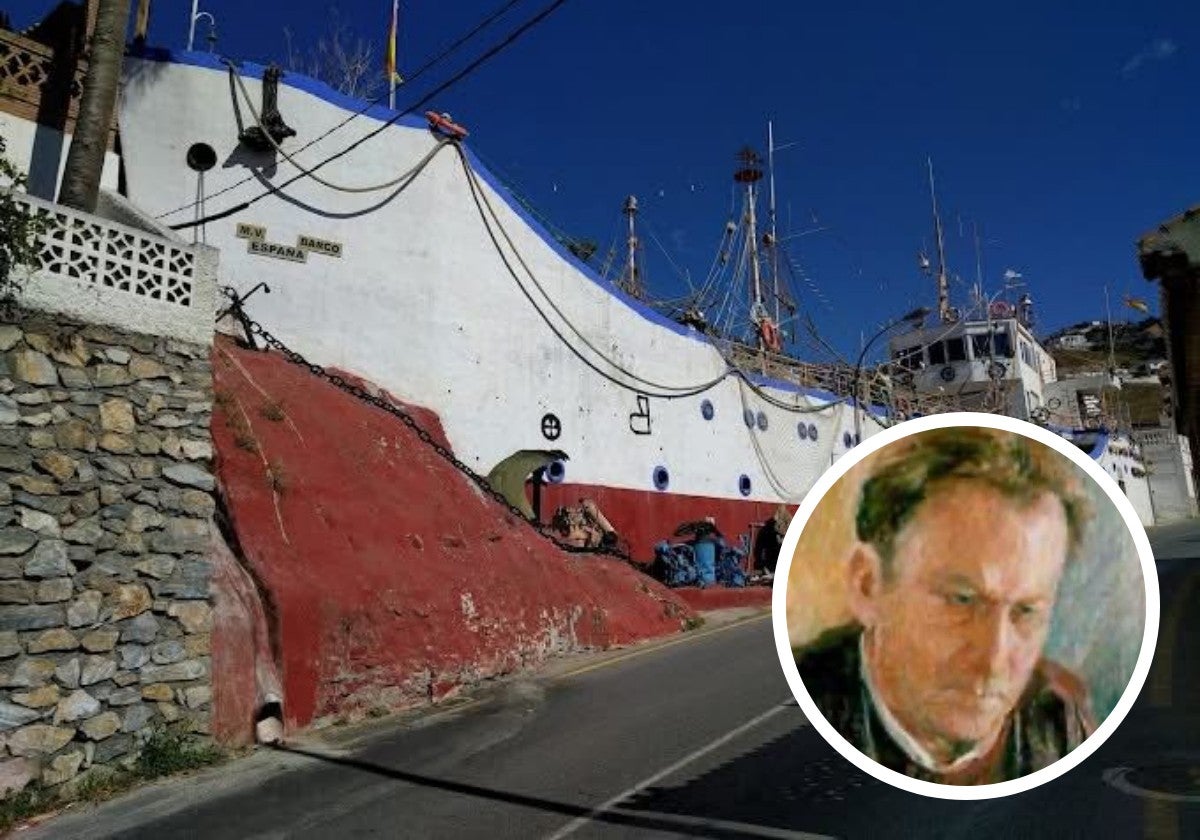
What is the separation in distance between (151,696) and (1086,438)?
46467 mm

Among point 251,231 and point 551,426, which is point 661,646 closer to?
point 551,426

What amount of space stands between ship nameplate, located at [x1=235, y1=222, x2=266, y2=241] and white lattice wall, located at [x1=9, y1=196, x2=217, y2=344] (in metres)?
5.32

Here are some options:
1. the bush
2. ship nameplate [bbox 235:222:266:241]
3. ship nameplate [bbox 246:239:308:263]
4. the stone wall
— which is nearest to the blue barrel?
ship nameplate [bbox 246:239:308:263]

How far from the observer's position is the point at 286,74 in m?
14.5

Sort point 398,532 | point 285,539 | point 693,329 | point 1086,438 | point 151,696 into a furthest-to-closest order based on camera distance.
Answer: point 1086,438, point 693,329, point 398,532, point 285,539, point 151,696

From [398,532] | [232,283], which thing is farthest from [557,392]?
[398,532]

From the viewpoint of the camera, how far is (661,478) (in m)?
20.4

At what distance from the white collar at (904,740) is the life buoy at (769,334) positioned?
2887 cm

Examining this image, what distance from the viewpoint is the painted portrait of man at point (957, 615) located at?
2176 millimetres

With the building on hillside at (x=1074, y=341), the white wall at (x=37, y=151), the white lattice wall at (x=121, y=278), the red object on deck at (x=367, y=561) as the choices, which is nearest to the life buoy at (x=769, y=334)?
the red object on deck at (x=367, y=561)

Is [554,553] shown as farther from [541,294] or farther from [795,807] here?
[795,807]

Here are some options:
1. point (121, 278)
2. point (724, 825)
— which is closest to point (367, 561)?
point (121, 278)

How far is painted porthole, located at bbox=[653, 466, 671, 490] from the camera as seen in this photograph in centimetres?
2027

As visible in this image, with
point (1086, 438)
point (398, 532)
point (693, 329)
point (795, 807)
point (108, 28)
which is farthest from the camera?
point (1086, 438)
